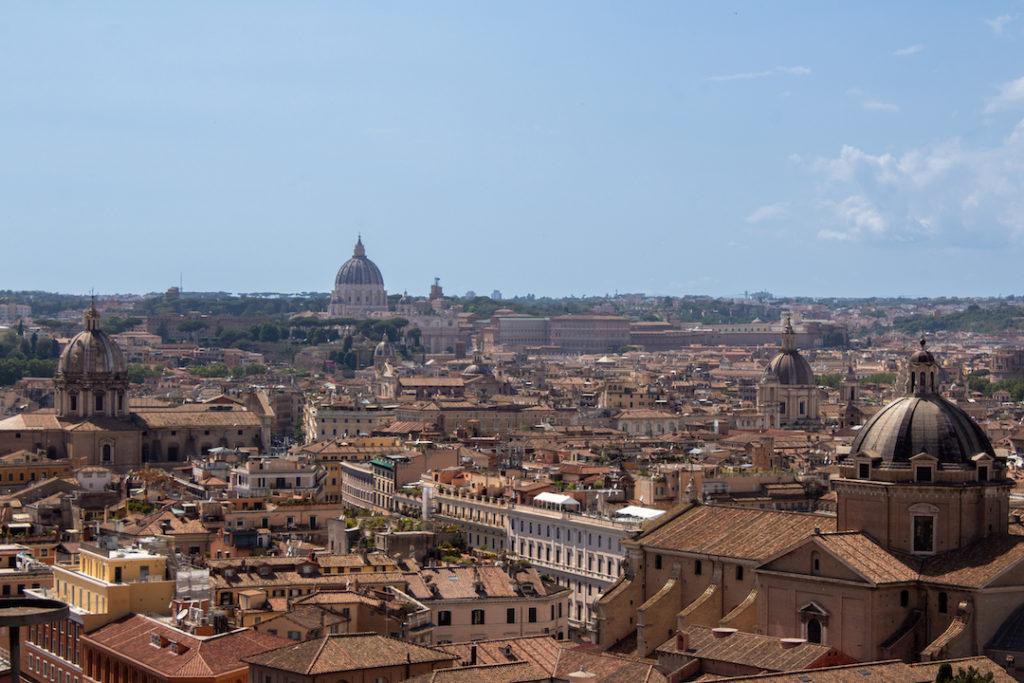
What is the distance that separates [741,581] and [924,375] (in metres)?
4.74

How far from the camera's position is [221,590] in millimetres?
46531

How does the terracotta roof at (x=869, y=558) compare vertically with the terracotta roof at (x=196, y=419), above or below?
above

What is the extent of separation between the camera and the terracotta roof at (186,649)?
129 ft

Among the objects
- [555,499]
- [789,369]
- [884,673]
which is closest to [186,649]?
[884,673]

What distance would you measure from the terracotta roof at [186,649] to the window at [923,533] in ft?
35.7

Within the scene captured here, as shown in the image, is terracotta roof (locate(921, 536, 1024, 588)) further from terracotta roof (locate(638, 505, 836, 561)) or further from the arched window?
terracotta roof (locate(638, 505, 836, 561))

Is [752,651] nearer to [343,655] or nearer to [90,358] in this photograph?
[343,655]

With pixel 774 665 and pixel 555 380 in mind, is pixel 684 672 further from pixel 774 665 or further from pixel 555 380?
pixel 555 380

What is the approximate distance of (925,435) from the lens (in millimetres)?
38594

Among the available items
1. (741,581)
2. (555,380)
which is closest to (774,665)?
(741,581)

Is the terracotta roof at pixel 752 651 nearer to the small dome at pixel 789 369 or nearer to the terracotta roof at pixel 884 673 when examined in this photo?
the terracotta roof at pixel 884 673

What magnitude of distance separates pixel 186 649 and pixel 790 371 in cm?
9015

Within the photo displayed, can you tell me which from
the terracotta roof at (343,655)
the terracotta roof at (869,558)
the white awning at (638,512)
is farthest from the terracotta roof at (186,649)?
the white awning at (638,512)

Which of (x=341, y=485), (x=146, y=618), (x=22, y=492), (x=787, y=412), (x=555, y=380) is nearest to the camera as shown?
(x=146, y=618)
